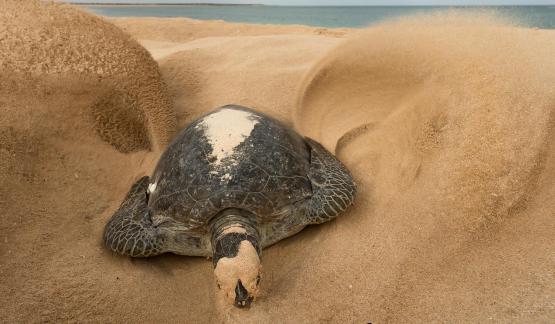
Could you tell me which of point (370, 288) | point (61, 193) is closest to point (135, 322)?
point (61, 193)

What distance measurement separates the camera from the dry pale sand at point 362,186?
152cm

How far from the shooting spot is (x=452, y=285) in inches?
59.7

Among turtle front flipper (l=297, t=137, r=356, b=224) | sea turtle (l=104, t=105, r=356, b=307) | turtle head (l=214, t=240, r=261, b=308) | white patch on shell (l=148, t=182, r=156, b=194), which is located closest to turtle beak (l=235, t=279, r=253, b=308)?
turtle head (l=214, t=240, r=261, b=308)

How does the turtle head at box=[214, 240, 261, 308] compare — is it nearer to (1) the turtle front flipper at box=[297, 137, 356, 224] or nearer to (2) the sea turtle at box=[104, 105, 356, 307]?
(2) the sea turtle at box=[104, 105, 356, 307]

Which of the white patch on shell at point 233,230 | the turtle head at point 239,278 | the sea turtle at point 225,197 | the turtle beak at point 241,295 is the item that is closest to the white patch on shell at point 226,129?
the sea turtle at point 225,197

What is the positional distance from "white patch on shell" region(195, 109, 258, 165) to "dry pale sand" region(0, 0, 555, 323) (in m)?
0.69

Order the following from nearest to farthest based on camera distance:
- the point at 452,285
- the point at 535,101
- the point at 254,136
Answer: the point at 452,285, the point at 535,101, the point at 254,136

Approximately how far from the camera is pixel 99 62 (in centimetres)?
246

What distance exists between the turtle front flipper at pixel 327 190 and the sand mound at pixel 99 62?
4.41ft

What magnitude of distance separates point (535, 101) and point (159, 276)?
246cm

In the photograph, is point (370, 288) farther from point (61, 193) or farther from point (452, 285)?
point (61, 193)

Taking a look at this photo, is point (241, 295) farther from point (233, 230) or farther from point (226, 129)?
point (226, 129)

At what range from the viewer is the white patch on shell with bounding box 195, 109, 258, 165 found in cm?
202

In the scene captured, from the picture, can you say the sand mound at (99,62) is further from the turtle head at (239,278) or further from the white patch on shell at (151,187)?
the turtle head at (239,278)
